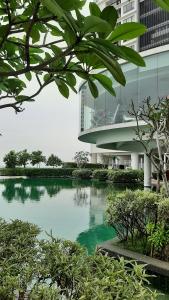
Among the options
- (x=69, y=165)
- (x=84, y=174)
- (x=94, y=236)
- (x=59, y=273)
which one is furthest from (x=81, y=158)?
(x=59, y=273)

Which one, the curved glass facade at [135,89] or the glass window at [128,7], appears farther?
the glass window at [128,7]

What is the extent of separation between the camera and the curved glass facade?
512 inches

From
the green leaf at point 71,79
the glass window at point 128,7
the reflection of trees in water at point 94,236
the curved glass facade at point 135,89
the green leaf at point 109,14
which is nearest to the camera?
the green leaf at point 109,14

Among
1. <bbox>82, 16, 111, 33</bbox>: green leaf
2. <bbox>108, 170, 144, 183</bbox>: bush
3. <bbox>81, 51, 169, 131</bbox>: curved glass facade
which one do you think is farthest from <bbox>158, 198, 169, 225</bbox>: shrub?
<bbox>108, 170, 144, 183</bbox>: bush

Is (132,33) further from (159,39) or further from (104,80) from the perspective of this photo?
(159,39)

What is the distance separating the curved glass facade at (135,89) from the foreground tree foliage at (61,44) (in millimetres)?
11029

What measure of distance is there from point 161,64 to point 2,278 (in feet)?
41.2

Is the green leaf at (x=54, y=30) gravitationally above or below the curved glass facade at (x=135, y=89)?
below

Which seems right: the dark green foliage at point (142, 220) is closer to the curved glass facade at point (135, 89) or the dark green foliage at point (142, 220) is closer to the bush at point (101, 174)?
the curved glass facade at point (135, 89)

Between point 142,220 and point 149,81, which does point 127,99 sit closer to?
point 149,81

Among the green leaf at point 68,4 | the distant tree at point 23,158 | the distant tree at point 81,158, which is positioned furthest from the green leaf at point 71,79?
the distant tree at point 23,158

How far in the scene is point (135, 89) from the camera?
13820 millimetres

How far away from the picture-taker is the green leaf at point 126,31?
0.83 metres

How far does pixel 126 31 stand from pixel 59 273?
1458 millimetres
